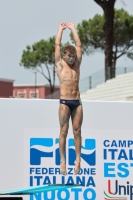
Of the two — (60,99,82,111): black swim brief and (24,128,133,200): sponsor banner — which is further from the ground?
(60,99,82,111): black swim brief

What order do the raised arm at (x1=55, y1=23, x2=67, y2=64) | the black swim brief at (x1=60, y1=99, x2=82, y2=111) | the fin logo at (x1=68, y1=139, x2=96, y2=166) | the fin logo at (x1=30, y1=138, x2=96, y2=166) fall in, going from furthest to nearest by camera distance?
the fin logo at (x1=68, y1=139, x2=96, y2=166), the fin logo at (x1=30, y1=138, x2=96, y2=166), the raised arm at (x1=55, y1=23, x2=67, y2=64), the black swim brief at (x1=60, y1=99, x2=82, y2=111)

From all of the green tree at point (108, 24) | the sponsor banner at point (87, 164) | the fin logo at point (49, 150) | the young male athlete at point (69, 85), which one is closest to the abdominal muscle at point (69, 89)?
the young male athlete at point (69, 85)

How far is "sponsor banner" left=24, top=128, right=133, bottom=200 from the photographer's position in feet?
38.5

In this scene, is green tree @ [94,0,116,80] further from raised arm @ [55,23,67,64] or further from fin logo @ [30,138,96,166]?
raised arm @ [55,23,67,64]

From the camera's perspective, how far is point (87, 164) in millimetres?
11906

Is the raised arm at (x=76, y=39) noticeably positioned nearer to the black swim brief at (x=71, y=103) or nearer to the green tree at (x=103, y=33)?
the black swim brief at (x=71, y=103)

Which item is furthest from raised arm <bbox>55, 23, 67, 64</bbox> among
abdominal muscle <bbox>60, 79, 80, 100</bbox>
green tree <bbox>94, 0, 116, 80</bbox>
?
green tree <bbox>94, 0, 116, 80</bbox>

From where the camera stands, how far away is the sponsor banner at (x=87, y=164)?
1173cm

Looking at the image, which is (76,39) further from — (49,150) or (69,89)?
(49,150)

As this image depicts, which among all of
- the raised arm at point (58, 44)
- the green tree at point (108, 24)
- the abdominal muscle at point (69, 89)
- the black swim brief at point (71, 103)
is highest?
the green tree at point (108, 24)

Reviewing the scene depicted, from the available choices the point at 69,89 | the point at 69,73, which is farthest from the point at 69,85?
the point at 69,73

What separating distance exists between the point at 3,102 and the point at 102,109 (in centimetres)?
164

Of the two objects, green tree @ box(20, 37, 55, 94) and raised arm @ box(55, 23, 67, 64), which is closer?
raised arm @ box(55, 23, 67, 64)

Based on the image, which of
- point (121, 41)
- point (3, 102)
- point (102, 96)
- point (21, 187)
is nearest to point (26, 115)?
point (3, 102)
